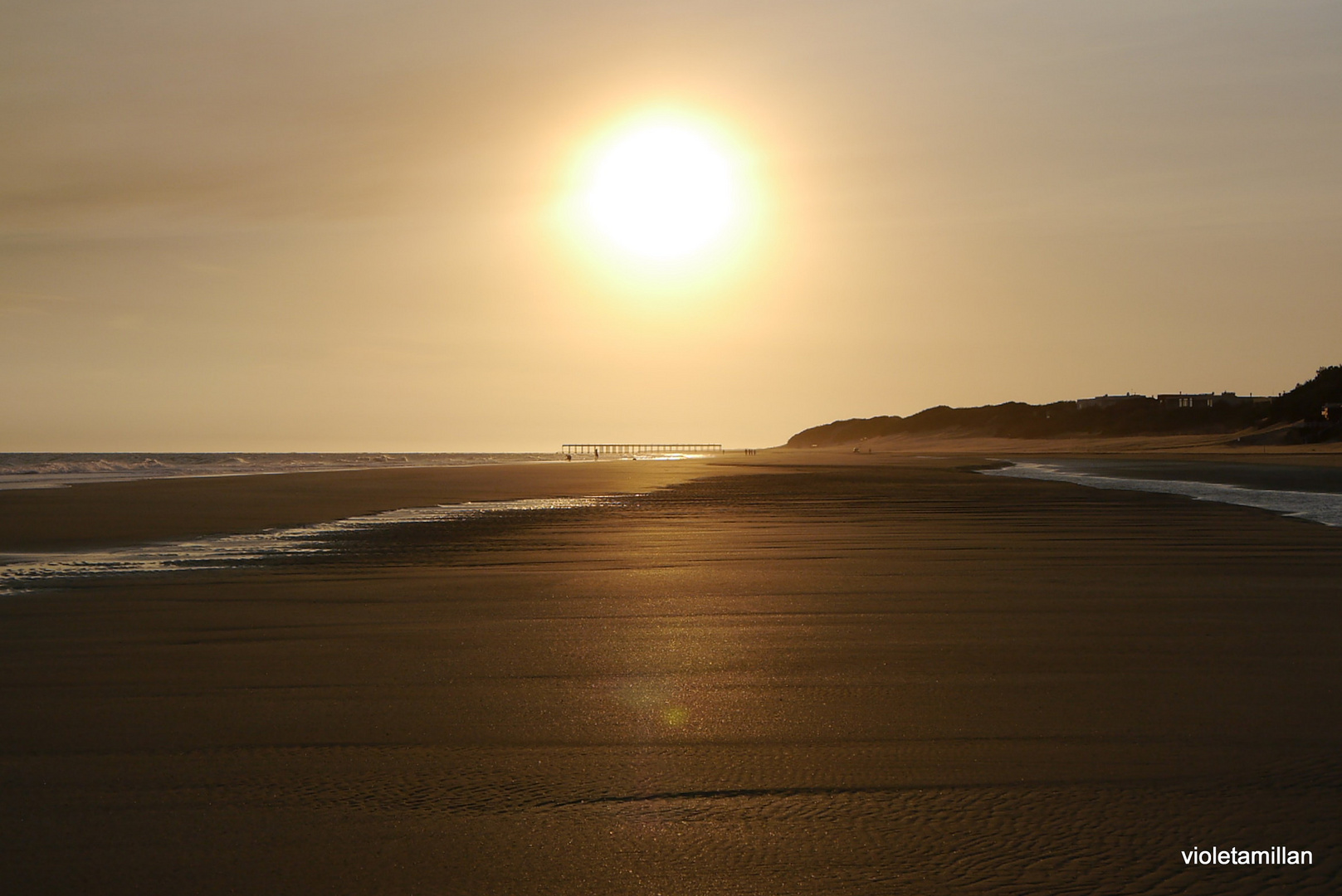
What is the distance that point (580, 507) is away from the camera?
23734mm

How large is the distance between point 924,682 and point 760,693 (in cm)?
104

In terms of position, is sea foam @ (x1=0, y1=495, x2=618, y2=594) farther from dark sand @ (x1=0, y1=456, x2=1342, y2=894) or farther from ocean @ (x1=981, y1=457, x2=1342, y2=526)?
ocean @ (x1=981, y1=457, x2=1342, y2=526)

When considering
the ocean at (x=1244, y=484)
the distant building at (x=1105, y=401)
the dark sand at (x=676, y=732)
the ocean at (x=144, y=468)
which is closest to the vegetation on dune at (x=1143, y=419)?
the distant building at (x=1105, y=401)

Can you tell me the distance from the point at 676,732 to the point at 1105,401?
168488 mm

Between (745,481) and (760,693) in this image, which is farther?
(745,481)

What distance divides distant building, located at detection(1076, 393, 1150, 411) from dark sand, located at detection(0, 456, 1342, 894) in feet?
478

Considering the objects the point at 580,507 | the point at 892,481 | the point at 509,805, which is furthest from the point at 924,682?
the point at 892,481

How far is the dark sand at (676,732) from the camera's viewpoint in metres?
3.47

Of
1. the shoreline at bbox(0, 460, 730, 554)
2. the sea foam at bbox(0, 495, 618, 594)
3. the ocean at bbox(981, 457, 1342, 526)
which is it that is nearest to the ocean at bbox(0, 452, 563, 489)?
the shoreline at bbox(0, 460, 730, 554)

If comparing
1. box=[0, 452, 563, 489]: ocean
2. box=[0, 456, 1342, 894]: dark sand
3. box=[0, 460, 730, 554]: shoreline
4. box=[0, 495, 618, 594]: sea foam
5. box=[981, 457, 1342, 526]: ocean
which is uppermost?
box=[0, 452, 563, 489]: ocean

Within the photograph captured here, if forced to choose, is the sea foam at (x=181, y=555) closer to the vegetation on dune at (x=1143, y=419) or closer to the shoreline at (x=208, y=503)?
the shoreline at (x=208, y=503)

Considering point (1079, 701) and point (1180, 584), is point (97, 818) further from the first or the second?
point (1180, 584)

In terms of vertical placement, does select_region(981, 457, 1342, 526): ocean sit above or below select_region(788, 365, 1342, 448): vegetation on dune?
below

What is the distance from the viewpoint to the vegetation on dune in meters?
86.9
